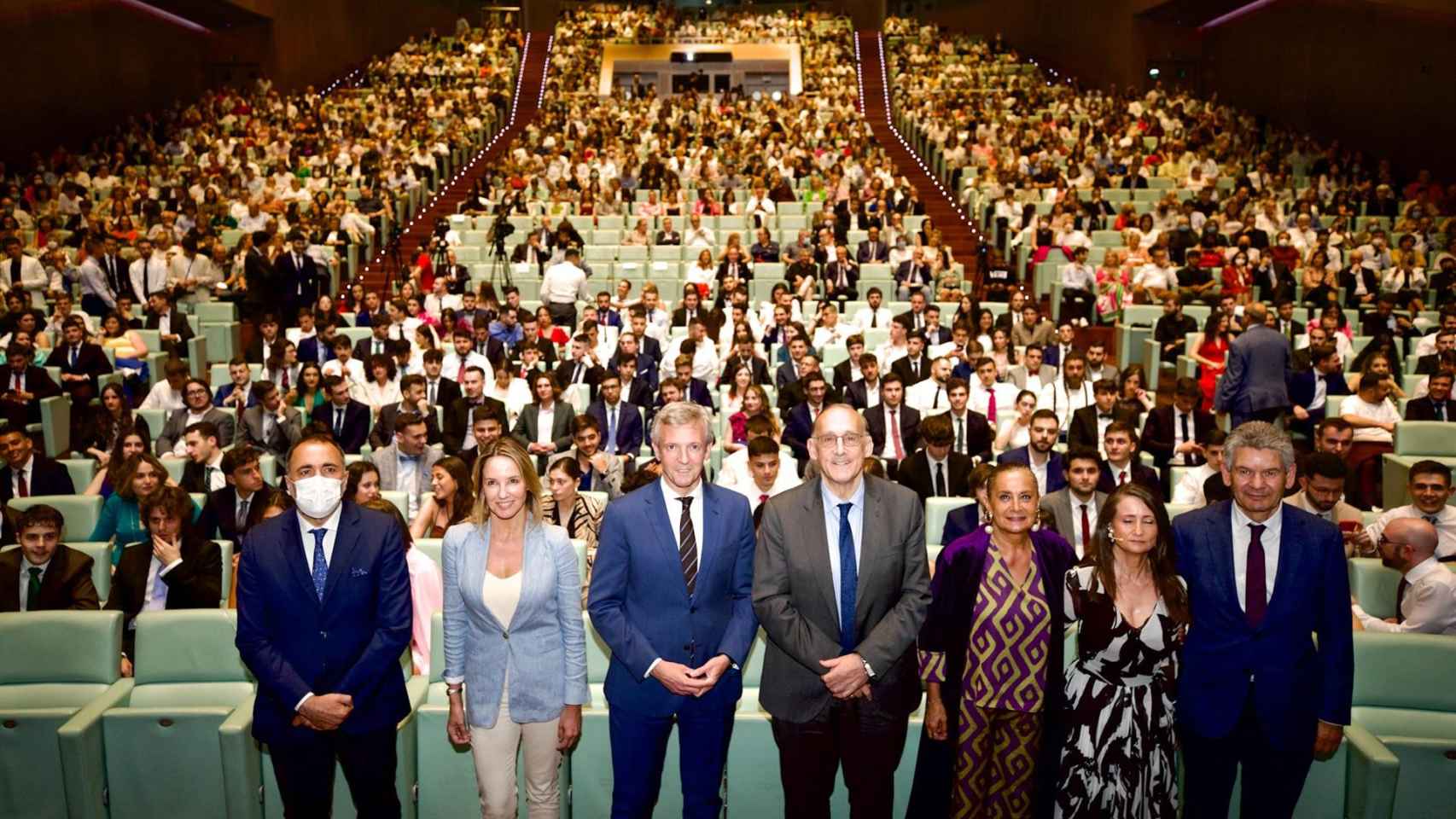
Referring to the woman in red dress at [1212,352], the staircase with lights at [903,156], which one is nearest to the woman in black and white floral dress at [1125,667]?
the woman in red dress at [1212,352]

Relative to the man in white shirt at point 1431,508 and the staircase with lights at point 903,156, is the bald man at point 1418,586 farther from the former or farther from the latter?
the staircase with lights at point 903,156

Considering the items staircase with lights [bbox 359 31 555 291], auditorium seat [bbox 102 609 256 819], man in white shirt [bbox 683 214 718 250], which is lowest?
auditorium seat [bbox 102 609 256 819]

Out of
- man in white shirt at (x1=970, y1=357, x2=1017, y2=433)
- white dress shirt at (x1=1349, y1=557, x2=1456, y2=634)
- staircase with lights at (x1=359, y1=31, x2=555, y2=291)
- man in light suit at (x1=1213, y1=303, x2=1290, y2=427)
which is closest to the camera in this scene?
white dress shirt at (x1=1349, y1=557, x2=1456, y2=634)

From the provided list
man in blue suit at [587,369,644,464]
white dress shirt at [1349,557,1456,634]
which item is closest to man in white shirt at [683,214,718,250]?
man in blue suit at [587,369,644,464]

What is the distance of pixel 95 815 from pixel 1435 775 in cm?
374

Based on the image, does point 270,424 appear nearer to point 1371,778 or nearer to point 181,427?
point 181,427

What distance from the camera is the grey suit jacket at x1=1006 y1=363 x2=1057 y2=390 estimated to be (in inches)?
276

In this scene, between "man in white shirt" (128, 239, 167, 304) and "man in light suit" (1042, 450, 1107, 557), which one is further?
"man in white shirt" (128, 239, 167, 304)

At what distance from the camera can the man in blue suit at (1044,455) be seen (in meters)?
5.02

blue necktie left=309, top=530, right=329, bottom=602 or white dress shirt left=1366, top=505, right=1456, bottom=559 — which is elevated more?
blue necktie left=309, top=530, right=329, bottom=602

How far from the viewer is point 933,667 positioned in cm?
272

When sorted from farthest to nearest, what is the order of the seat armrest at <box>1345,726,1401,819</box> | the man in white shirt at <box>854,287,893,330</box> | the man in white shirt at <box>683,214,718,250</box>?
the man in white shirt at <box>683,214,718,250</box> → the man in white shirt at <box>854,287,893,330</box> → the seat armrest at <box>1345,726,1401,819</box>

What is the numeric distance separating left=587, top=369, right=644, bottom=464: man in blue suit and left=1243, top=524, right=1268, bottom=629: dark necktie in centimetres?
392

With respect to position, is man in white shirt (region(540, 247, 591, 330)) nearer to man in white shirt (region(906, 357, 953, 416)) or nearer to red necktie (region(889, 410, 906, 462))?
man in white shirt (region(906, 357, 953, 416))
